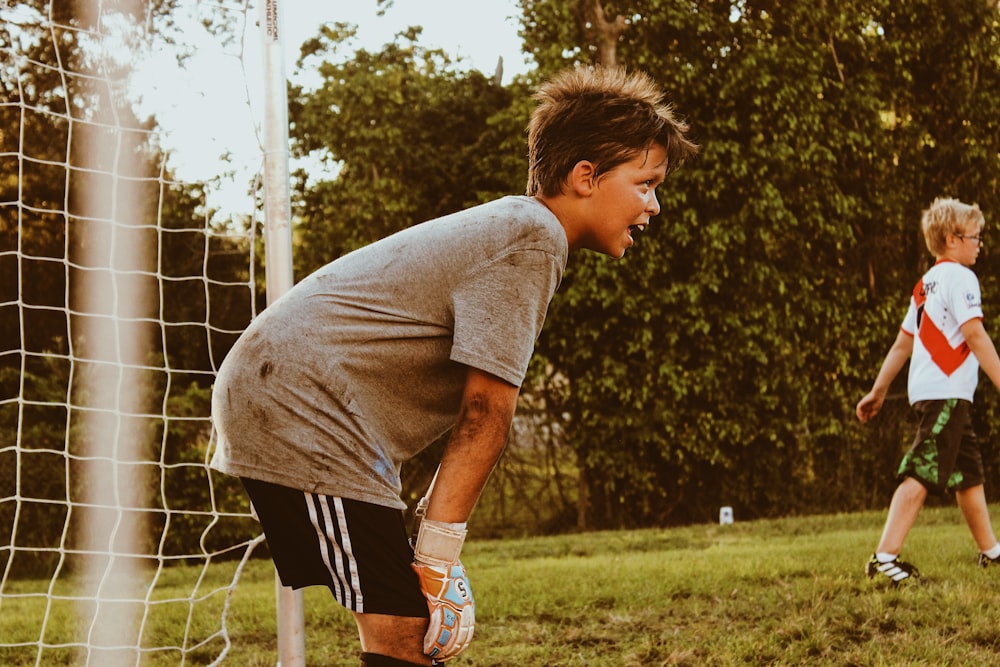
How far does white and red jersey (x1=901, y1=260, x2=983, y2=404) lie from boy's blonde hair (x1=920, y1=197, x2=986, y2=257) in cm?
11

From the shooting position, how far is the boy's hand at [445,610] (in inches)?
70.4

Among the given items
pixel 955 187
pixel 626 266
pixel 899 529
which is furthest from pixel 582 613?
pixel 955 187

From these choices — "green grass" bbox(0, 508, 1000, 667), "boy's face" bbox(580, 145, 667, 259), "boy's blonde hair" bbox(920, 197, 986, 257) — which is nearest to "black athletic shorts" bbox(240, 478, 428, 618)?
"boy's face" bbox(580, 145, 667, 259)

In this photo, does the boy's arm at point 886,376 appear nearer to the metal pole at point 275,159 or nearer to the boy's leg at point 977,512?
the boy's leg at point 977,512

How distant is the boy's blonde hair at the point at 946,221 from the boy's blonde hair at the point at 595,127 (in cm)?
326

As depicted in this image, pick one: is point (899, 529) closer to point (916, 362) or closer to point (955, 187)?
point (916, 362)

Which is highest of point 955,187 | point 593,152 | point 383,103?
point 383,103

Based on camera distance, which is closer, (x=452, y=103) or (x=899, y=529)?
(x=899, y=529)

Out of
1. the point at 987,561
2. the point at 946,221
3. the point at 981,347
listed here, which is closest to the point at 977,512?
the point at 987,561

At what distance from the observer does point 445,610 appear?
5.89 ft

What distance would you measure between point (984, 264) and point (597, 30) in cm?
496

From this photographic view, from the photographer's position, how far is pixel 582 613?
4527 mm

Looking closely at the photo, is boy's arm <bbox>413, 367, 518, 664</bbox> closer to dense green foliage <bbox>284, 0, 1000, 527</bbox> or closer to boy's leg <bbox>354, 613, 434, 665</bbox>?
boy's leg <bbox>354, 613, 434, 665</bbox>

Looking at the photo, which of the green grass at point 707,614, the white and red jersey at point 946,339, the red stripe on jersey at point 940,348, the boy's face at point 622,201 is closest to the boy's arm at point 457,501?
the boy's face at point 622,201
